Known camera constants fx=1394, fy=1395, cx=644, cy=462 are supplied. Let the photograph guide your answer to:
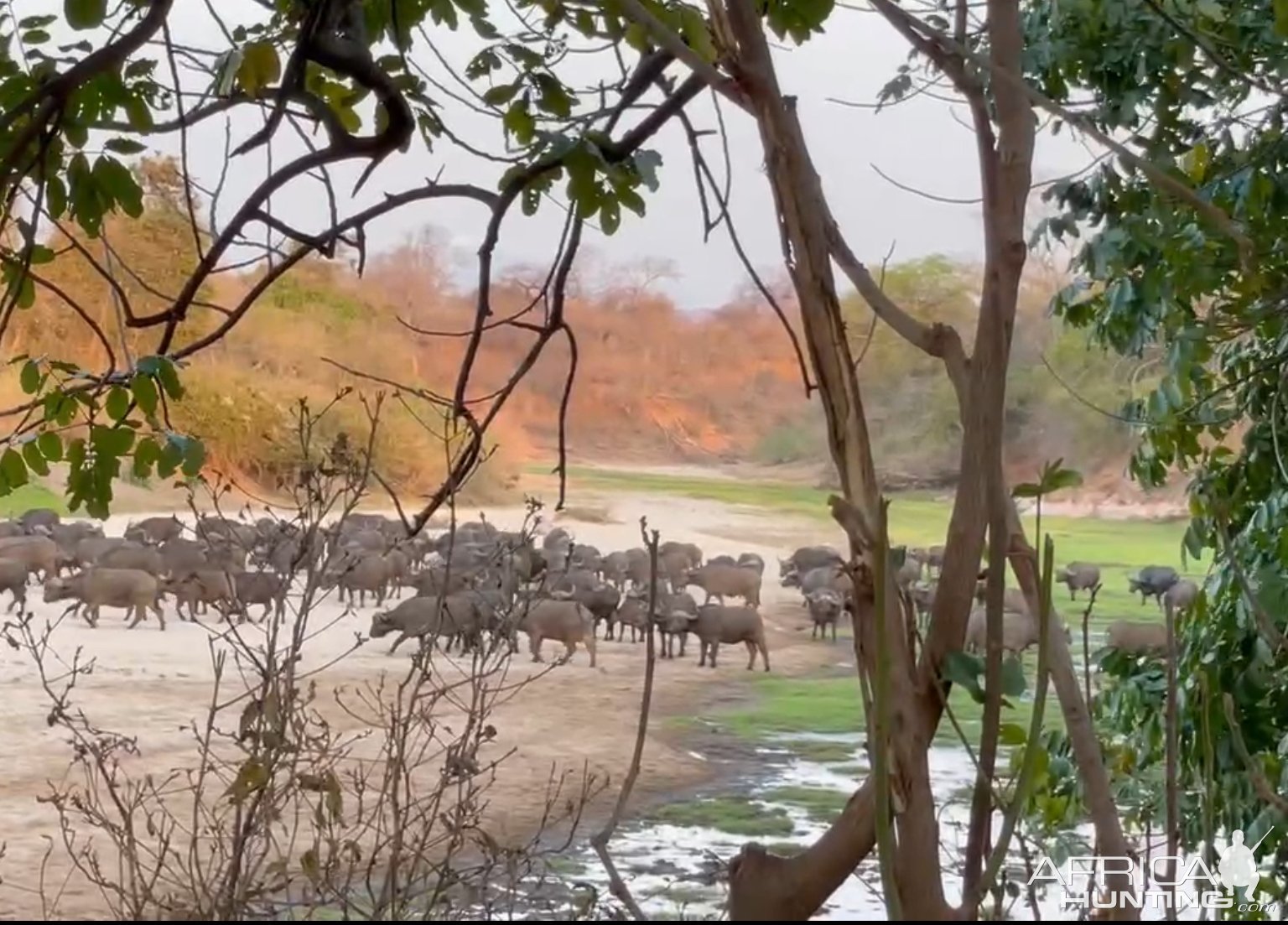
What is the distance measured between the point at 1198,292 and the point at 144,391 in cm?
Result: 90

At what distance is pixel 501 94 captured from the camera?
2.97 feet

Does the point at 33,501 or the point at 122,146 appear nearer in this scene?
the point at 122,146

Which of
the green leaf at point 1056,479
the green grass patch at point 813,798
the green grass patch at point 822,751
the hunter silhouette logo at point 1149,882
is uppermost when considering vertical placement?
the green leaf at point 1056,479

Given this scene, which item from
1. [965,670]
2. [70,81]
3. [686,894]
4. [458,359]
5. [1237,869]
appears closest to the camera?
[965,670]

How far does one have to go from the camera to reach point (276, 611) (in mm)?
1004

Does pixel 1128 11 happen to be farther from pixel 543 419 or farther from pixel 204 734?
pixel 204 734

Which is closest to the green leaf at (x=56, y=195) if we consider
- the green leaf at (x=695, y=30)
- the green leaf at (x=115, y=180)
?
the green leaf at (x=115, y=180)

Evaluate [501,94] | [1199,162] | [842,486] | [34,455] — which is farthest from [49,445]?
[1199,162]

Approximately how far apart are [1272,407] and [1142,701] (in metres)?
0.30

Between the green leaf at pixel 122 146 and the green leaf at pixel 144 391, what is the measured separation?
18 cm

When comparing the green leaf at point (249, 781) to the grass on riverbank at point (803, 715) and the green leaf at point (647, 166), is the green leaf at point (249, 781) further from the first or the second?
the grass on riverbank at point (803, 715)

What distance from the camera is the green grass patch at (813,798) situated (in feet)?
3.77

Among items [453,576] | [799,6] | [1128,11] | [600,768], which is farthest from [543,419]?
[1128,11]

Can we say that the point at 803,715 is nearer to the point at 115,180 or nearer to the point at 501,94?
the point at 501,94
